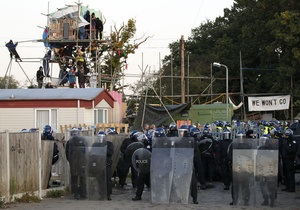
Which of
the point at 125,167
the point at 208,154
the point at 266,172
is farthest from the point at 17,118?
the point at 266,172

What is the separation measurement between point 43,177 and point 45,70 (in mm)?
23454

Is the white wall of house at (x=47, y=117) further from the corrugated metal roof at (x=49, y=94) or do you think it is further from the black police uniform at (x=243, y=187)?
the black police uniform at (x=243, y=187)

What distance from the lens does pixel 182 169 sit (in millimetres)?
14883

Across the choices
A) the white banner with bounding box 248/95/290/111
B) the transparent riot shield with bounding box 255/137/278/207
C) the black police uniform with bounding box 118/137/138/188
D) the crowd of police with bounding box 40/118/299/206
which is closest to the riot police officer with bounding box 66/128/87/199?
the crowd of police with bounding box 40/118/299/206

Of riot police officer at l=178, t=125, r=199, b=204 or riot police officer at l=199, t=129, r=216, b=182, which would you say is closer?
riot police officer at l=178, t=125, r=199, b=204

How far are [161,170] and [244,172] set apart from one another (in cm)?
218

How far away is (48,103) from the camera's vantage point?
94.3 feet

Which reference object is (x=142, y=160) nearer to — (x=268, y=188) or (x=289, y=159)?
(x=268, y=188)

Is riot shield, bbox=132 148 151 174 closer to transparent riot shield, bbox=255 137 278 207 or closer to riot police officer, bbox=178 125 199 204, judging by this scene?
riot police officer, bbox=178 125 199 204

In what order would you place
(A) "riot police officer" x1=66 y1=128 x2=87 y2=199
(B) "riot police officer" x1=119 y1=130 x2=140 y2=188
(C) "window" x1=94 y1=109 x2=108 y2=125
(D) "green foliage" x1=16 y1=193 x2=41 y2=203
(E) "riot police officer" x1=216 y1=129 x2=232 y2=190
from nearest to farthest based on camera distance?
(D) "green foliage" x1=16 y1=193 x2=41 y2=203
(A) "riot police officer" x1=66 y1=128 x2=87 y2=199
(B) "riot police officer" x1=119 y1=130 x2=140 y2=188
(E) "riot police officer" x1=216 y1=129 x2=232 y2=190
(C) "window" x1=94 y1=109 x2=108 y2=125

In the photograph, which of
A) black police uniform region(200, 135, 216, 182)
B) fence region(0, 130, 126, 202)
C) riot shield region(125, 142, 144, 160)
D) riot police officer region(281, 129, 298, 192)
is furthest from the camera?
black police uniform region(200, 135, 216, 182)

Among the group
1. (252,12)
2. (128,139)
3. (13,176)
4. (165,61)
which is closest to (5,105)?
(128,139)

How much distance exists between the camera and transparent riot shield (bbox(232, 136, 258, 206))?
14526 millimetres

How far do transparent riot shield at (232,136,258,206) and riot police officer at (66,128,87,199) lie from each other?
418cm
